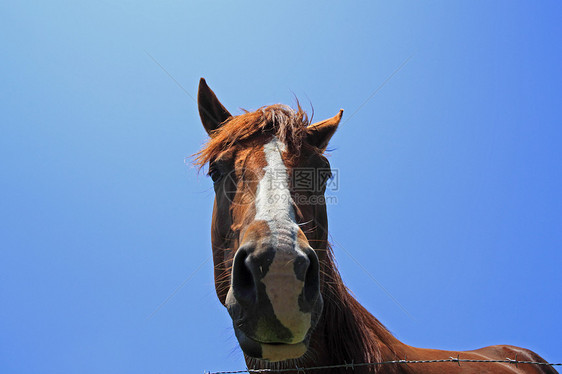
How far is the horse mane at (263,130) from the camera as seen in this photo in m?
3.04

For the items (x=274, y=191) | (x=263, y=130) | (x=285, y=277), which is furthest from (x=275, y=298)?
(x=263, y=130)

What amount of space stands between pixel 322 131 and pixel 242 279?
209 centimetres

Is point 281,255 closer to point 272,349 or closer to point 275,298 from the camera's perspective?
point 275,298

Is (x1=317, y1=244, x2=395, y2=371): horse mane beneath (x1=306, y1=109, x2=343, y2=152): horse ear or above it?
beneath

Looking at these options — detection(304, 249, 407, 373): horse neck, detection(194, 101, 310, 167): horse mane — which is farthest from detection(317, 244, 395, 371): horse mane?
detection(194, 101, 310, 167): horse mane

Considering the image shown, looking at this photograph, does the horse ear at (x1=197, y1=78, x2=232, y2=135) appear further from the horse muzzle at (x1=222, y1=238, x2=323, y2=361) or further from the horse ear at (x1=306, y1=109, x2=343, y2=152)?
the horse muzzle at (x1=222, y1=238, x2=323, y2=361)

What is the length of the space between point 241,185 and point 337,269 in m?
1.07

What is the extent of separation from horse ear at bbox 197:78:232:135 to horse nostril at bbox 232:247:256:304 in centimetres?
210

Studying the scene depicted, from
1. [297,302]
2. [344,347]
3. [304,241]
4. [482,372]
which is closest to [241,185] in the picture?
[304,241]

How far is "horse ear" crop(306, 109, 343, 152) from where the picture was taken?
138 inches

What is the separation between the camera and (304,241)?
1.97 m

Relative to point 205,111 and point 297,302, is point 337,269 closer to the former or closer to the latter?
point 297,302

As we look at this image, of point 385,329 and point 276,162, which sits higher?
point 276,162

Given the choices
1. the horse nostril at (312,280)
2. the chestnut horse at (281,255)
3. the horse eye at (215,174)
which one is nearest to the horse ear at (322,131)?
the chestnut horse at (281,255)
